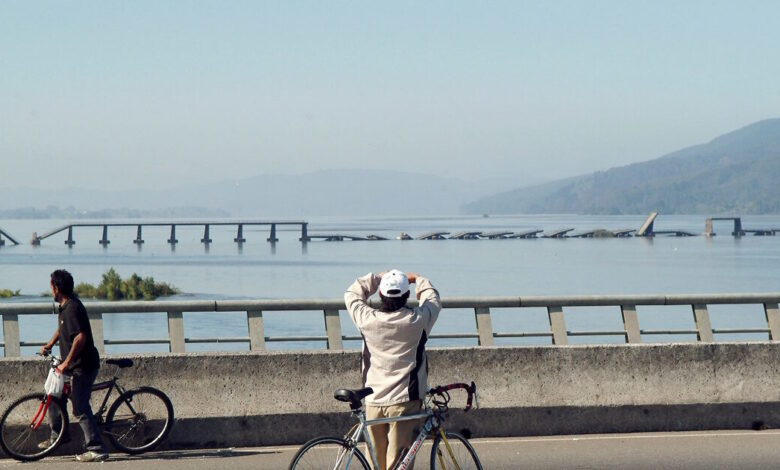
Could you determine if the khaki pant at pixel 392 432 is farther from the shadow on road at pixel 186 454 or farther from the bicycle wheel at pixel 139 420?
the bicycle wheel at pixel 139 420

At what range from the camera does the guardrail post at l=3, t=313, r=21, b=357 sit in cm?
1175

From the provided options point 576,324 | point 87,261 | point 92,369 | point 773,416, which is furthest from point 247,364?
point 87,261

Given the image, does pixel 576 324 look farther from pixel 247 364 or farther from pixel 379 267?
pixel 379 267

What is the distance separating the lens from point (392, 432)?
7.24 m

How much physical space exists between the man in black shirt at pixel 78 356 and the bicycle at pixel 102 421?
0.14 meters

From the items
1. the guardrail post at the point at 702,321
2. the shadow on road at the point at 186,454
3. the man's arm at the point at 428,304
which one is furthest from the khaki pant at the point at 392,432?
the guardrail post at the point at 702,321

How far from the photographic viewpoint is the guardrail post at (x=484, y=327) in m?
12.4

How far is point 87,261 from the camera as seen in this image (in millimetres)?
174500

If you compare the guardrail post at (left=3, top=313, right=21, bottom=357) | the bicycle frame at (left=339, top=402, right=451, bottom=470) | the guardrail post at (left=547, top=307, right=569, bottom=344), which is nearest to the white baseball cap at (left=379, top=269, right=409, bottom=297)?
the bicycle frame at (left=339, top=402, right=451, bottom=470)

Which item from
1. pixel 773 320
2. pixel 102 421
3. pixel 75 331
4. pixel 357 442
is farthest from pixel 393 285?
pixel 773 320

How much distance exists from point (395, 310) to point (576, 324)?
217 feet

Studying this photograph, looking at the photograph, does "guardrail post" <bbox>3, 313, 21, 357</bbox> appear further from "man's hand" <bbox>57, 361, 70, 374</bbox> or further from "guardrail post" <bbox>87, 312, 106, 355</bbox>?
"man's hand" <bbox>57, 361, 70, 374</bbox>

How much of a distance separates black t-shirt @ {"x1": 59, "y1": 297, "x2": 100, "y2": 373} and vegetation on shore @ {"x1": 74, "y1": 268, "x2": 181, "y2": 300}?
92.2 meters

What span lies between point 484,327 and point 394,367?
17.7 ft
